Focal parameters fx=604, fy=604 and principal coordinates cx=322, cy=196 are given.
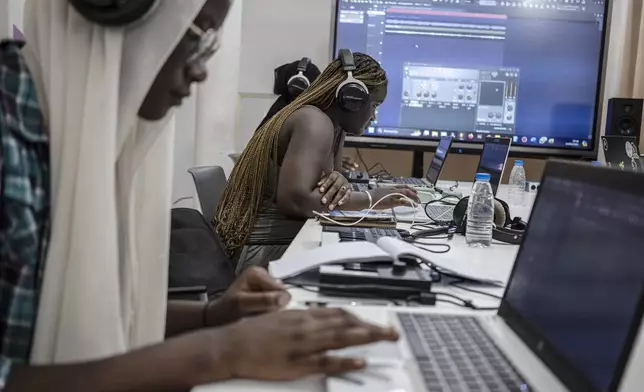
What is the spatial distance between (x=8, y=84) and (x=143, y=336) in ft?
1.24

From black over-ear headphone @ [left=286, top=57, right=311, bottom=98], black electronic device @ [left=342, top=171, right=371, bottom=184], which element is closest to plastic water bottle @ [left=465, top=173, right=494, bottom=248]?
black electronic device @ [left=342, top=171, right=371, bottom=184]

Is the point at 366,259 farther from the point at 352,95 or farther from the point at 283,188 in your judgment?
the point at 352,95

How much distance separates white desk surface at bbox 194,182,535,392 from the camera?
2.07 ft

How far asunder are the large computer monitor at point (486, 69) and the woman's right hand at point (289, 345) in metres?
2.78

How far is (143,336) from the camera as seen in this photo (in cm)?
82

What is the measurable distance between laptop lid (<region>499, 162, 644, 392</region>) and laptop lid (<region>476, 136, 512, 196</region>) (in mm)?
1304

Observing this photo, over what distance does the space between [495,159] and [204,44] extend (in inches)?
67.8

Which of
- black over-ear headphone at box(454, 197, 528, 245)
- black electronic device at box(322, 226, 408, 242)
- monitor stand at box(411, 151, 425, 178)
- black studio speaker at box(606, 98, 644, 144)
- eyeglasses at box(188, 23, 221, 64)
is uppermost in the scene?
black studio speaker at box(606, 98, 644, 144)

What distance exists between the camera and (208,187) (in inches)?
80.7

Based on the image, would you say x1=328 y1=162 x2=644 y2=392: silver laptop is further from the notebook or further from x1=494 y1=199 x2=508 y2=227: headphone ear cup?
x1=494 y1=199 x2=508 y2=227: headphone ear cup

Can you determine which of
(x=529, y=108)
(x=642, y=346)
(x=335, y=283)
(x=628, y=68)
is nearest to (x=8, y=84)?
(x=335, y=283)

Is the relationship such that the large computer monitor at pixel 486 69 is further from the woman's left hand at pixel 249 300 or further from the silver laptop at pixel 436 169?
the woman's left hand at pixel 249 300

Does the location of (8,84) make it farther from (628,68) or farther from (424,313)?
(628,68)

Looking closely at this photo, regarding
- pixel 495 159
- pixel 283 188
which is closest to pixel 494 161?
pixel 495 159
